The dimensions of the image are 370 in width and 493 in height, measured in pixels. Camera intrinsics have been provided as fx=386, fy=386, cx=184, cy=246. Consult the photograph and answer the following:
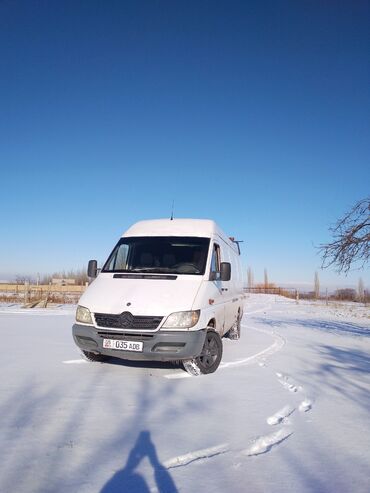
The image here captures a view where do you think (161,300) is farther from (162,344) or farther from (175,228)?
(175,228)

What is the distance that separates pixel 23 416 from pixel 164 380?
6.78ft

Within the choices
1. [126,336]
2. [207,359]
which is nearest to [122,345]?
[126,336]

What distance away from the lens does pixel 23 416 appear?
152 inches

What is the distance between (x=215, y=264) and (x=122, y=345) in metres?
2.32

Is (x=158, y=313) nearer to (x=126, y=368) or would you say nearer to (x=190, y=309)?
→ (x=190, y=309)

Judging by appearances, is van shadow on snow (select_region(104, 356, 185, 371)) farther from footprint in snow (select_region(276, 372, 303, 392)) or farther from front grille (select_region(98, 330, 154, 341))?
footprint in snow (select_region(276, 372, 303, 392))

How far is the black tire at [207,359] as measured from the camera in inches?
226

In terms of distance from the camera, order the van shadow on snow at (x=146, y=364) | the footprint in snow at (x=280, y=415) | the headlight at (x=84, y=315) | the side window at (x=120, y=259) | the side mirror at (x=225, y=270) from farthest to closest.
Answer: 1. the side window at (x=120, y=259)
2. the side mirror at (x=225, y=270)
3. the van shadow on snow at (x=146, y=364)
4. the headlight at (x=84, y=315)
5. the footprint in snow at (x=280, y=415)

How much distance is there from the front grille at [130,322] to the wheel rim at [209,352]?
0.99m

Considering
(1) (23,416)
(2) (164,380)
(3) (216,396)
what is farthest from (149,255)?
(1) (23,416)

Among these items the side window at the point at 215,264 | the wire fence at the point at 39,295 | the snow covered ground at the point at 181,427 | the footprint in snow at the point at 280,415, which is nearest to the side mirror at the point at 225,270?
the side window at the point at 215,264

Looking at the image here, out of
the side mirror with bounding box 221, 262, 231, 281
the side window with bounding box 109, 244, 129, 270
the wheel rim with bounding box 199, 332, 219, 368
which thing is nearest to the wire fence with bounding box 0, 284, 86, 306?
the side window with bounding box 109, 244, 129, 270

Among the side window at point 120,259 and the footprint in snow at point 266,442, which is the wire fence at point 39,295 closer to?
the side window at point 120,259

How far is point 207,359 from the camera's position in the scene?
594 centimetres
